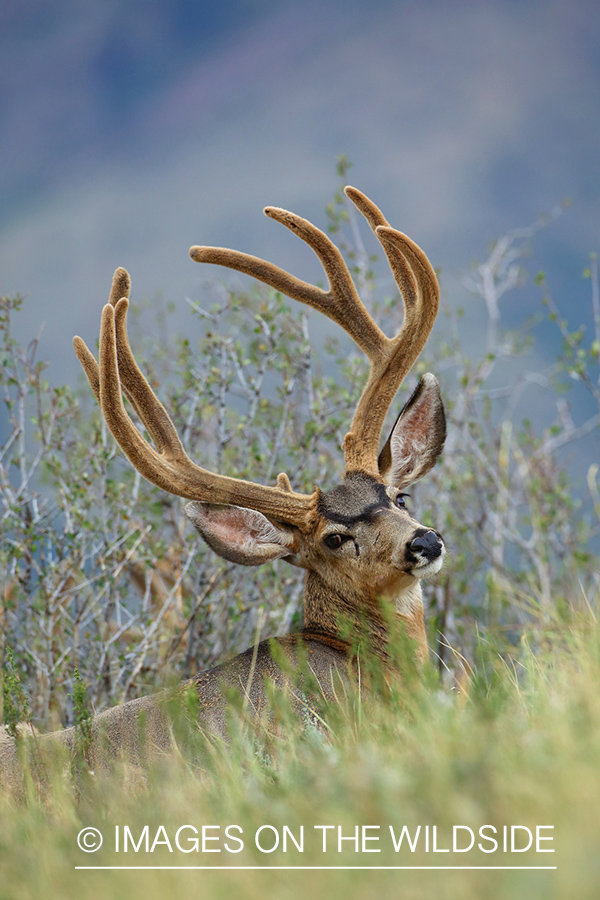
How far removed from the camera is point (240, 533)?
14.0 feet

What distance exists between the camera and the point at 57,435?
6582 millimetres

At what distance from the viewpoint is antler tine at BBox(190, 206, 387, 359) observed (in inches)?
190

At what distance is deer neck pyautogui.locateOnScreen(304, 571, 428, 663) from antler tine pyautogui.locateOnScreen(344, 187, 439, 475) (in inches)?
25.8

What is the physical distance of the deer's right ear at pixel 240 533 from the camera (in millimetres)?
4168

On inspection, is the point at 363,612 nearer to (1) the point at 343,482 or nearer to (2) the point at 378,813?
(1) the point at 343,482

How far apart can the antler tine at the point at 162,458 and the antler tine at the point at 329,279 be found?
31.6 inches

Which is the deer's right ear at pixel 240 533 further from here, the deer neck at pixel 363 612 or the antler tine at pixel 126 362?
the antler tine at pixel 126 362

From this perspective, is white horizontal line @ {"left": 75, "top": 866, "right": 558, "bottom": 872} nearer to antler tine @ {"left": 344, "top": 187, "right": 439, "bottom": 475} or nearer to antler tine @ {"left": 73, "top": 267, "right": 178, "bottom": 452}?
antler tine @ {"left": 73, "top": 267, "right": 178, "bottom": 452}

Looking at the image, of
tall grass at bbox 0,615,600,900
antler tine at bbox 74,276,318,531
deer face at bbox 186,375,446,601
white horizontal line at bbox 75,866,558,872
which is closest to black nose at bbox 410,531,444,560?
deer face at bbox 186,375,446,601

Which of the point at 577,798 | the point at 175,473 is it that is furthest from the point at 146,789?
the point at 175,473

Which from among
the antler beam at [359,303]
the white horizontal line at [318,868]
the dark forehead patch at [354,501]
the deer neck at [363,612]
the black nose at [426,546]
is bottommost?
the white horizontal line at [318,868]

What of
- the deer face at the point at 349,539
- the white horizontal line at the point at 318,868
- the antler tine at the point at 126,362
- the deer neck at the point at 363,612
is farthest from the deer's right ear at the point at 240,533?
the white horizontal line at the point at 318,868

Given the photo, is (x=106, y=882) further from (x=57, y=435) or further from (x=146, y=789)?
(x=57, y=435)

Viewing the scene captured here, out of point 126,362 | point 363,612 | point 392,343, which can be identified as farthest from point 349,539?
point 126,362
